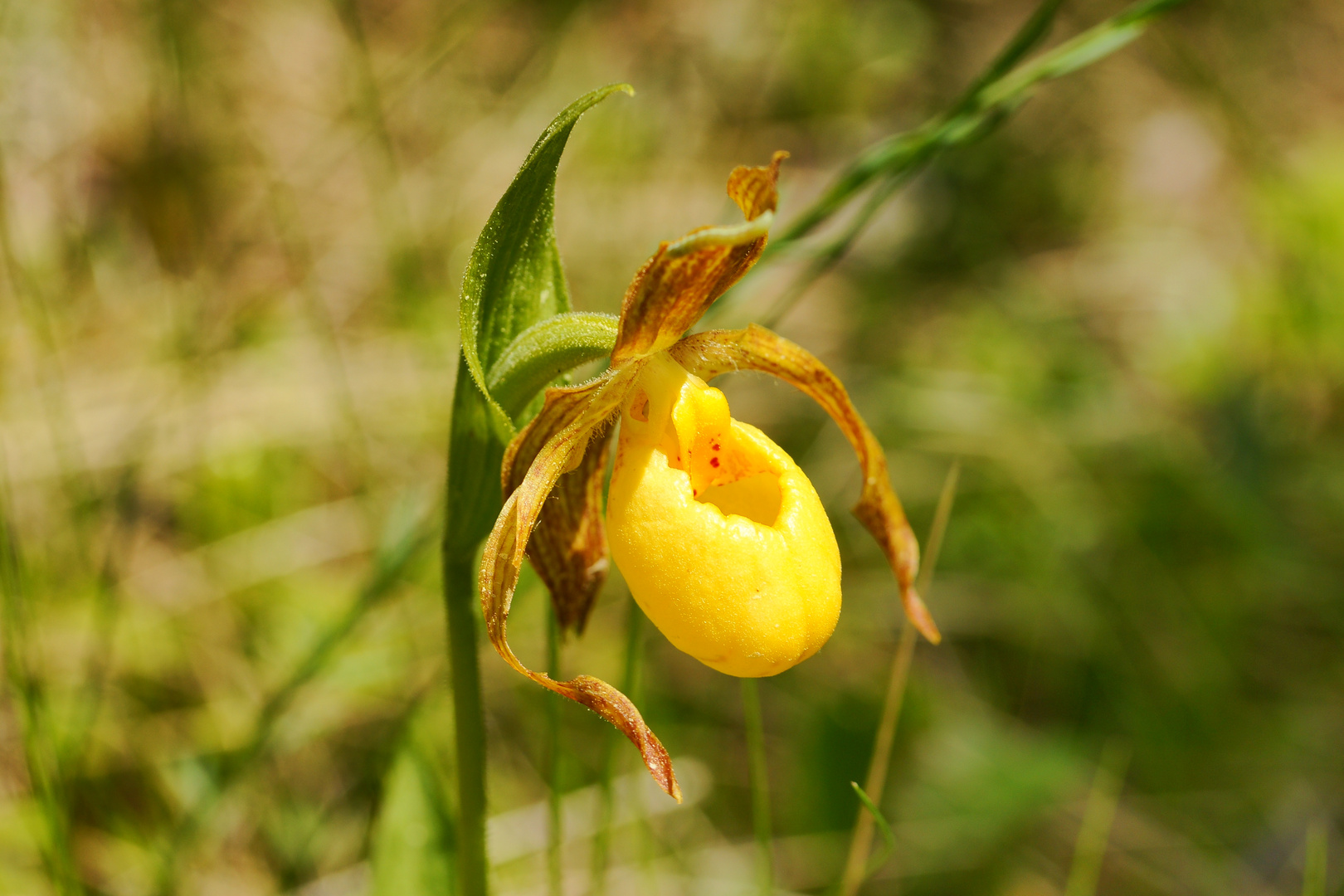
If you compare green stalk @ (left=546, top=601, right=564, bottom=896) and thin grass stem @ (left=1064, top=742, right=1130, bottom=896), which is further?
thin grass stem @ (left=1064, top=742, right=1130, bottom=896)

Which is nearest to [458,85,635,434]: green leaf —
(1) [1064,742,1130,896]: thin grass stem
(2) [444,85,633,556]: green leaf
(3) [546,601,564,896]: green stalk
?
(2) [444,85,633,556]: green leaf

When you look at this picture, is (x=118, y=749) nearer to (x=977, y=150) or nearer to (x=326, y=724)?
(x=326, y=724)

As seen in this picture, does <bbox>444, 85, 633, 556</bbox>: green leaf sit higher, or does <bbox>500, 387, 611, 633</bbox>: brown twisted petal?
<bbox>444, 85, 633, 556</bbox>: green leaf

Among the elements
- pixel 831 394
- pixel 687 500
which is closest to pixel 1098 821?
pixel 831 394

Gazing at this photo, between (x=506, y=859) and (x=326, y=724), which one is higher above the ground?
(x=326, y=724)

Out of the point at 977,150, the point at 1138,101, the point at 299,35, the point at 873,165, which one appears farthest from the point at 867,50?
the point at 873,165

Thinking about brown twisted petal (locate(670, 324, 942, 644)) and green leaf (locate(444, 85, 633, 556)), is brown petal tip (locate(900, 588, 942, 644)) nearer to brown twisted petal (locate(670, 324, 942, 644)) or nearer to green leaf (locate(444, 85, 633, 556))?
brown twisted petal (locate(670, 324, 942, 644))
